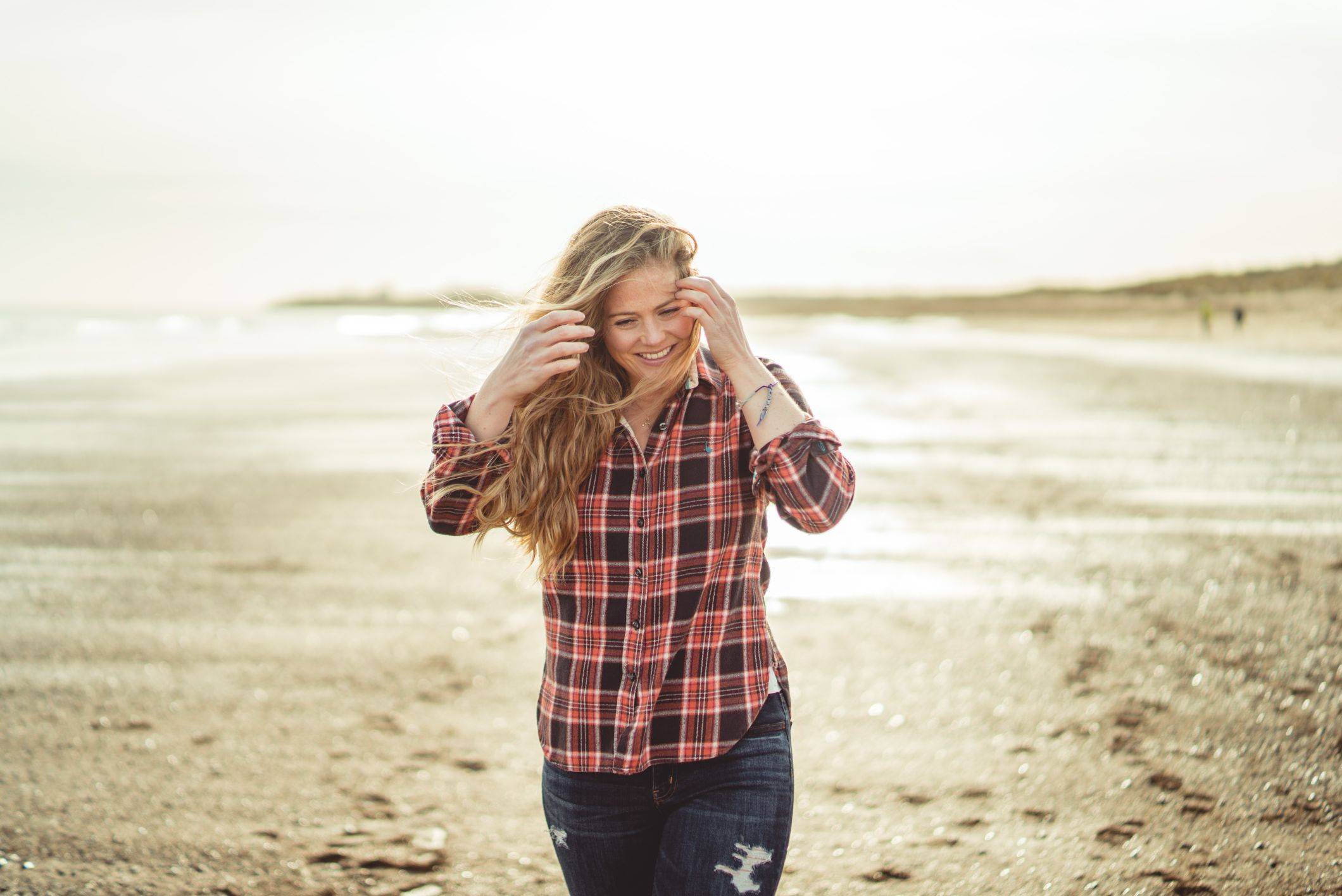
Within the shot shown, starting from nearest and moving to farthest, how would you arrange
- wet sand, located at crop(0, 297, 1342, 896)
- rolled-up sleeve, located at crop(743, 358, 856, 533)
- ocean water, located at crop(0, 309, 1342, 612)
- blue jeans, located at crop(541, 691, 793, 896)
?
blue jeans, located at crop(541, 691, 793, 896) < rolled-up sleeve, located at crop(743, 358, 856, 533) < wet sand, located at crop(0, 297, 1342, 896) < ocean water, located at crop(0, 309, 1342, 612)

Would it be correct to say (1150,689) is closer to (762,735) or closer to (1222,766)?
(1222,766)

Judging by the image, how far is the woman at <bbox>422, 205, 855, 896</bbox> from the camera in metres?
2.29

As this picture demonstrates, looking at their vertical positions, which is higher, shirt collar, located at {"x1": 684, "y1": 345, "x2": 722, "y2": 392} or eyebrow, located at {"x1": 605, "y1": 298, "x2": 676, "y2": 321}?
eyebrow, located at {"x1": 605, "y1": 298, "x2": 676, "y2": 321}

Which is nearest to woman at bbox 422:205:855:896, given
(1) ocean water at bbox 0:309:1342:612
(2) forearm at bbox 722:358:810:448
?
(2) forearm at bbox 722:358:810:448

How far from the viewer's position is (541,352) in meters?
2.35

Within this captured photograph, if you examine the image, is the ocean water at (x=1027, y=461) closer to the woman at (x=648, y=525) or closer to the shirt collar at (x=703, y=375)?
the woman at (x=648, y=525)

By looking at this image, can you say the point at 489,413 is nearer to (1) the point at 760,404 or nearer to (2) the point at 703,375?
(2) the point at 703,375

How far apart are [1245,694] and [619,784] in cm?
391

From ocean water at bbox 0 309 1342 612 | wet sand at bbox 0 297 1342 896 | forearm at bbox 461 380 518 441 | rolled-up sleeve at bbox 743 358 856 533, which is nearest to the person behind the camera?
rolled-up sleeve at bbox 743 358 856 533

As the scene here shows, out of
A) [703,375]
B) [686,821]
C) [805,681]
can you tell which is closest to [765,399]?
[703,375]

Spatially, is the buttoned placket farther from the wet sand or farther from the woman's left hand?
the wet sand

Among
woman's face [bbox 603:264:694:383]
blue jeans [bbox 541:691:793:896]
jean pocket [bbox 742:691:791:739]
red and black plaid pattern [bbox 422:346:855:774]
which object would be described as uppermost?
woman's face [bbox 603:264:694:383]

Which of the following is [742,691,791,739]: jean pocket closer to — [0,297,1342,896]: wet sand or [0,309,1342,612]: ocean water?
[0,297,1342,896]: wet sand

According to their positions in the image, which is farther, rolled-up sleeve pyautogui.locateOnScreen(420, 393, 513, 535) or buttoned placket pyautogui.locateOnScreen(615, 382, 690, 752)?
rolled-up sleeve pyautogui.locateOnScreen(420, 393, 513, 535)
